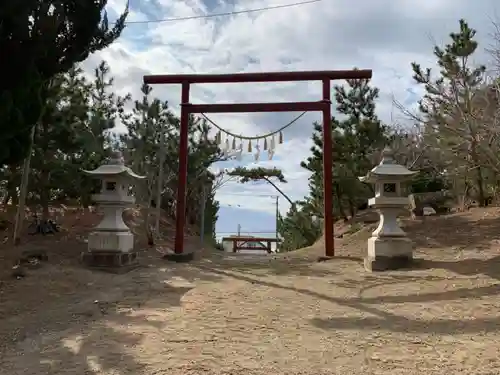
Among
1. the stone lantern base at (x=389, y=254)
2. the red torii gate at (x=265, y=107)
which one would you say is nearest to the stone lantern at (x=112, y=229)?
the red torii gate at (x=265, y=107)

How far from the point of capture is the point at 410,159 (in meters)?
13.3

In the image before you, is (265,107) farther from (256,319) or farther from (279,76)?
(256,319)

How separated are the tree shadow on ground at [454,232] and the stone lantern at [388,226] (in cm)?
176

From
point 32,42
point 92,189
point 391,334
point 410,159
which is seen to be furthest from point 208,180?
point 391,334

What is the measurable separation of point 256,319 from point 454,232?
6444mm

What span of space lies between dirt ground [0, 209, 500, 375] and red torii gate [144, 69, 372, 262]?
1.29 meters

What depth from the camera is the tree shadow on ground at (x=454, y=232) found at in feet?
30.6

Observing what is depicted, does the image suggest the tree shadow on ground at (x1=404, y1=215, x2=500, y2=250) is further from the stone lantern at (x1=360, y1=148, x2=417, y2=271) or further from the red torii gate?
the red torii gate

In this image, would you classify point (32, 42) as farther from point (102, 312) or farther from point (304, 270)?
point (304, 270)

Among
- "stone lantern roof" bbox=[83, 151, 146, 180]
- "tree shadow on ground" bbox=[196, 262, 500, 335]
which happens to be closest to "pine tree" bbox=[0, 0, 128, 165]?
"stone lantern roof" bbox=[83, 151, 146, 180]

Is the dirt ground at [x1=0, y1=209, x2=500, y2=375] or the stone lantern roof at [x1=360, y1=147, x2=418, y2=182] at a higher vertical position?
the stone lantern roof at [x1=360, y1=147, x2=418, y2=182]

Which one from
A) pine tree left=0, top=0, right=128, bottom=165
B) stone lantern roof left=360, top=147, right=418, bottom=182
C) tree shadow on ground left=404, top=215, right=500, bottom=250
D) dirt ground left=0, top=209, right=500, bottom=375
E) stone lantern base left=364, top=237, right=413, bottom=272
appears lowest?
dirt ground left=0, top=209, right=500, bottom=375

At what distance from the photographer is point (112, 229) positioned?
836cm

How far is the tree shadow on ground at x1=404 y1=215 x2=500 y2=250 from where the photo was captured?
30.6 ft
